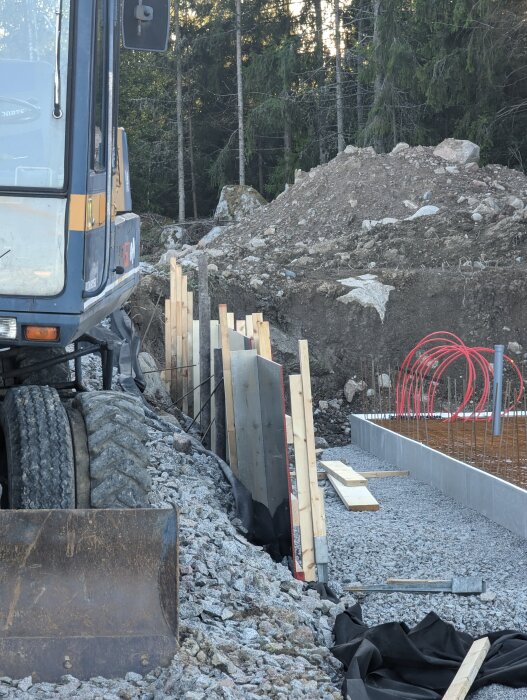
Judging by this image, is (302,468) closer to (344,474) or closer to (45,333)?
(45,333)

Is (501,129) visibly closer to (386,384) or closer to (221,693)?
(386,384)

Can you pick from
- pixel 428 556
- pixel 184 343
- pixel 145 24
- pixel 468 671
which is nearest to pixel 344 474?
pixel 428 556

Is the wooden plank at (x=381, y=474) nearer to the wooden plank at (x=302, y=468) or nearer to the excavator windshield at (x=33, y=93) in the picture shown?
the wooden plank at (x=302, y=468)

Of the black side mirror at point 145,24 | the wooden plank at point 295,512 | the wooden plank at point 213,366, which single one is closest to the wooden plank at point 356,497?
the wooden plank at point 213,366

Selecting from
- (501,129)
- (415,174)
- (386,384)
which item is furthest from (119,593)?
(501,129)

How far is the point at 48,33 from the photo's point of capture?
4.07m

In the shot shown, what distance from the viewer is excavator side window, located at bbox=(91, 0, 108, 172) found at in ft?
13.9

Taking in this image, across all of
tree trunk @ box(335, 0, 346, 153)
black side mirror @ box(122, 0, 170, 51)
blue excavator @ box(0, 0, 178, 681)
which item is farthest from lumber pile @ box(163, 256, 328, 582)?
tree trunk @ box(335, 0, 346, 153)

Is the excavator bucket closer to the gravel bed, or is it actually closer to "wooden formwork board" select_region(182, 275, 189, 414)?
the gravel bed

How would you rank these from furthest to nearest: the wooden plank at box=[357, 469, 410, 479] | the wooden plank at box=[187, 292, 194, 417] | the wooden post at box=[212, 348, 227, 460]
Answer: the wooden plank at box=[187, 292, 194, 417] < the wooden plank at box=[357, 469, 410, 479] < the wooden post at box=[212, 348, 227, 460]

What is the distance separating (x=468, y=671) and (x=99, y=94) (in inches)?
128

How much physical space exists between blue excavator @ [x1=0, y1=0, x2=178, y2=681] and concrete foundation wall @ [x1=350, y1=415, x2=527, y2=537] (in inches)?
187

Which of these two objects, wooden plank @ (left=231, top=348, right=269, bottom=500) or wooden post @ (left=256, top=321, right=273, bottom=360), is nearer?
wooden plank @ (left=231, top=348, right=269, bottom=500)

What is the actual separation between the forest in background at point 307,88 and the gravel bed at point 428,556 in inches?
713
